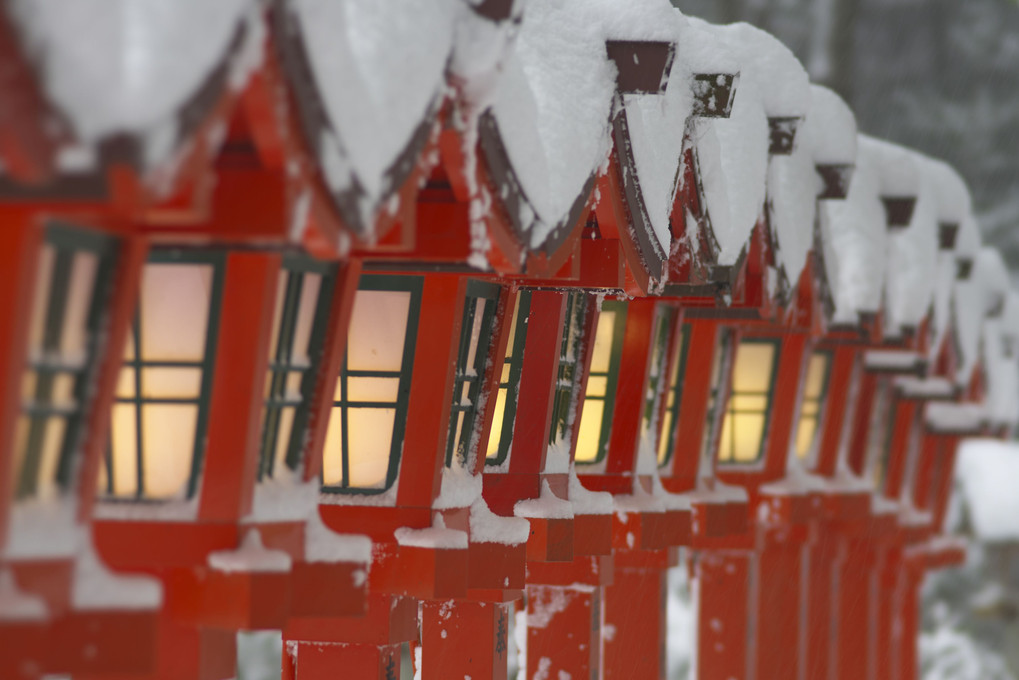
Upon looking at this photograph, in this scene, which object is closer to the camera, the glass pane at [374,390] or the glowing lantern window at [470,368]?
the glass pane at [374,390]

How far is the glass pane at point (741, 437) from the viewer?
12.8m

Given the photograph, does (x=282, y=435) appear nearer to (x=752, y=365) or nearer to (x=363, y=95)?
(x=363, y=95)

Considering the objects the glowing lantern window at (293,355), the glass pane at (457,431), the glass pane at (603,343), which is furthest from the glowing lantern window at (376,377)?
the glass pane at (603,343)

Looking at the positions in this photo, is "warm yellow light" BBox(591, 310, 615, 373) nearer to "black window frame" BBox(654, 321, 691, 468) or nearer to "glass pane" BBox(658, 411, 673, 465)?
"black window frame" BBox(654, 321, 691, 468)

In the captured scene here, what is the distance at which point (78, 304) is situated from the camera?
4.61 m

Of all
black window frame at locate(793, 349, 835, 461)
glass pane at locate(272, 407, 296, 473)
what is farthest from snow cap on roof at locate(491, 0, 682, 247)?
black window frame at locate(793, 349, 835, 461)

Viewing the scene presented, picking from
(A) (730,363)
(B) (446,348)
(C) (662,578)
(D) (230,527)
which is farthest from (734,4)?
(D) (230,527)

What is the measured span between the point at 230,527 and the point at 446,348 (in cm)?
158

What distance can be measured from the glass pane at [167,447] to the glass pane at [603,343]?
4214mm

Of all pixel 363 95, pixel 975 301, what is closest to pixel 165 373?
pixel 363 95

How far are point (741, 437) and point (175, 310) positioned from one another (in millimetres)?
8047

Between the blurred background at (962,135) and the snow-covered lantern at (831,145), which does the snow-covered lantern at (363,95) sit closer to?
the snow-covered lantern at (831,145)

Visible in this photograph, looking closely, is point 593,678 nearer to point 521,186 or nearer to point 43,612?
point 521,186

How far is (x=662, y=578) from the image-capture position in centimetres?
1107
